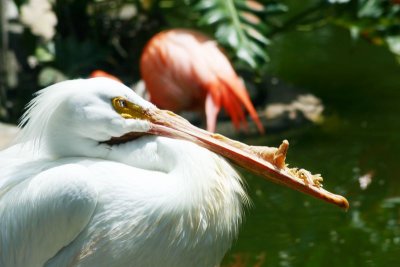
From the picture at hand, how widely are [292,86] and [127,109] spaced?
15.0ft

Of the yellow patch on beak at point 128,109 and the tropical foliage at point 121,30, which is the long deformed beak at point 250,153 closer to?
the yellow patch on beak at point 128,109

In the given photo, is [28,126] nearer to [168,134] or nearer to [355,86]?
[168,134]

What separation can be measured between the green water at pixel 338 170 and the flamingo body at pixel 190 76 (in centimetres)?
49

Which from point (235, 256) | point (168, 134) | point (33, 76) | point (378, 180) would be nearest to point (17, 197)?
point (168, 134)

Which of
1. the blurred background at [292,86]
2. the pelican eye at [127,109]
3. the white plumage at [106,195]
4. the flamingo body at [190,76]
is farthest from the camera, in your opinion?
the flamingo body at [190,76]

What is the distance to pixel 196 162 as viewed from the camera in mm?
3430

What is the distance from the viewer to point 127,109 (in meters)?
3.49

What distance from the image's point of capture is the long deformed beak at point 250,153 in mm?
3412

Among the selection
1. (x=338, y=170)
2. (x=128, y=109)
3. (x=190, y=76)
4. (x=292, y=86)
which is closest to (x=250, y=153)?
(x=128, y=109)

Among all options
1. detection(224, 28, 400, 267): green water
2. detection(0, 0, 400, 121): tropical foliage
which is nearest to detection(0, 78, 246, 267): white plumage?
detection(224, 28, 400, 267): green water

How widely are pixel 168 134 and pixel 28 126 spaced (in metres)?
0.54

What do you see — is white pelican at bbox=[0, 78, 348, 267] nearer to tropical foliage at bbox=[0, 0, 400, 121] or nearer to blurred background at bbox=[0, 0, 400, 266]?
blurred background at bbox=[0, 0, 400, 266]

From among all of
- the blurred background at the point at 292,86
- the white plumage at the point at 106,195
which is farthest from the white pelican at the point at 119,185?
the blurred background at the point at 292,86

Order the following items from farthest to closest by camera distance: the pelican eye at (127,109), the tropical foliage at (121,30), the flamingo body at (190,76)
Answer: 1. the tropical foliage at (121,30)
2. the flamingo body at (190,76)
3. the pelican eye at (127,109)
